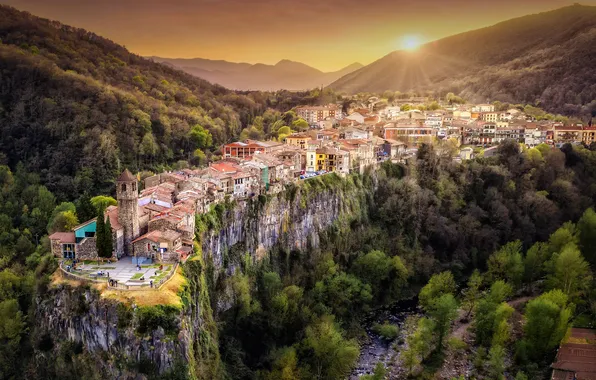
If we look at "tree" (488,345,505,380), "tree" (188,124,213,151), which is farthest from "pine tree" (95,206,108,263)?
"tree" (188,124,213,151)

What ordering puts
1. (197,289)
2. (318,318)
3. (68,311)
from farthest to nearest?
(318,318) → (197,289) → (68,311)

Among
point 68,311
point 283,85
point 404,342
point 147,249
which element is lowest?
point 404,342


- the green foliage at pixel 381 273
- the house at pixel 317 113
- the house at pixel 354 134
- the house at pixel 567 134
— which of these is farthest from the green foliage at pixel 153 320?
the house at pixel 567 134

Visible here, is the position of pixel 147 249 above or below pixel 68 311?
above

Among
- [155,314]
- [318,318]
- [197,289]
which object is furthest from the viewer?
[318,318]

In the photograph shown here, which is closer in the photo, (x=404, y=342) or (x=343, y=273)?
(x=404, y=342)

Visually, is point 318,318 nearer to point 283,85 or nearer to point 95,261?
point 95,261

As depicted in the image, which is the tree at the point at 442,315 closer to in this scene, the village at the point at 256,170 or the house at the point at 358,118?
the village at the point at 256,170

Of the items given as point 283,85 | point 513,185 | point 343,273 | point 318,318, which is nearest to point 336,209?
point 343,273
